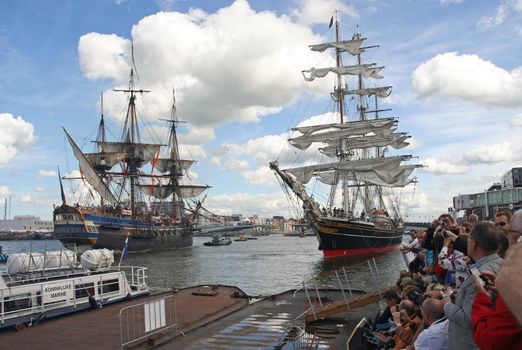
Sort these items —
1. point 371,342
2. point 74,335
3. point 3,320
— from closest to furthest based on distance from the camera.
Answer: point 371,342 → point 74,335 → point 3,320

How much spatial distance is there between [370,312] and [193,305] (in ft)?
22.2

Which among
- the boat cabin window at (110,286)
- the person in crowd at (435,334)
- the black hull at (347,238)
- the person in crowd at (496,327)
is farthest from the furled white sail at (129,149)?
the person in crowd at (496,327)

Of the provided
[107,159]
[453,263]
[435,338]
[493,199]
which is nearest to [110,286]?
[453,263]

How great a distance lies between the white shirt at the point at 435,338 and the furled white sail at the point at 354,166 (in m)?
55.3

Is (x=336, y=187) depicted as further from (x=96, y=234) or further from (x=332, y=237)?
(x=96, y=234)

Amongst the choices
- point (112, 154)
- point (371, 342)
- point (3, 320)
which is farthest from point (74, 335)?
point (112, 154)

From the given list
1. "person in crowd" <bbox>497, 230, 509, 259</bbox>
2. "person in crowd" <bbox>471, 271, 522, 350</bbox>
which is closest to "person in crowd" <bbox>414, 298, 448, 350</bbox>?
"person in crowd" <bbox>497, 230, 509, 259</bbox>

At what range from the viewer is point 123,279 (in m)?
20.1

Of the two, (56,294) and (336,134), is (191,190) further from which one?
(56,294)

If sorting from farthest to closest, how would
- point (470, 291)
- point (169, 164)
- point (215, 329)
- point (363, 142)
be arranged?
point (169, 164), point (363, 142), point (215, 329), point (470, 291)

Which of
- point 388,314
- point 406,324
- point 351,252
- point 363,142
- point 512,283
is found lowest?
point 351,252

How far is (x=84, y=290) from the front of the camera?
18359 millimetres

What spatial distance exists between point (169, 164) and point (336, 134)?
180 feet

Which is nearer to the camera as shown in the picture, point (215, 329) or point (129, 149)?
point (215, 329)
